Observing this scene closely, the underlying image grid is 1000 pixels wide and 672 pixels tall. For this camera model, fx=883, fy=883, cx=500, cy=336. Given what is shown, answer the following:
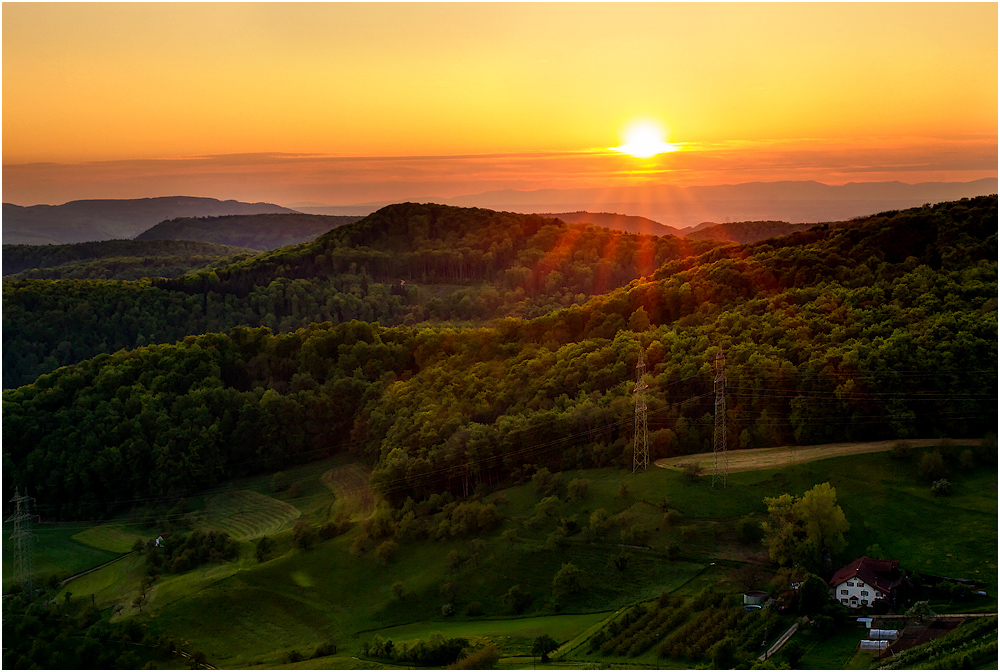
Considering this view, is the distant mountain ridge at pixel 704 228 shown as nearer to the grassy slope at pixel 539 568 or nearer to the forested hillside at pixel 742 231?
the forested hillside at pixel 742 231

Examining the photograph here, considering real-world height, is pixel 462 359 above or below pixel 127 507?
above

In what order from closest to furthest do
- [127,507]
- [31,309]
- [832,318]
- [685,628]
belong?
[685,628]
[832,318]
[127,507]
[31,309]

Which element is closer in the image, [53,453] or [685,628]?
[685,628]

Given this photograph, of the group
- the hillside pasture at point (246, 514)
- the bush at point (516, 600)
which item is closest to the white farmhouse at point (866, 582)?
the bush at point (516, 600)

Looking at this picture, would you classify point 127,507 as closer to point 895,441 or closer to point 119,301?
point 895,441

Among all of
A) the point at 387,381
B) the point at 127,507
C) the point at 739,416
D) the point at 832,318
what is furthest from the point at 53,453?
the point at 832,318

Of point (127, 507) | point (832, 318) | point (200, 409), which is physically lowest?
point (127, 507)
